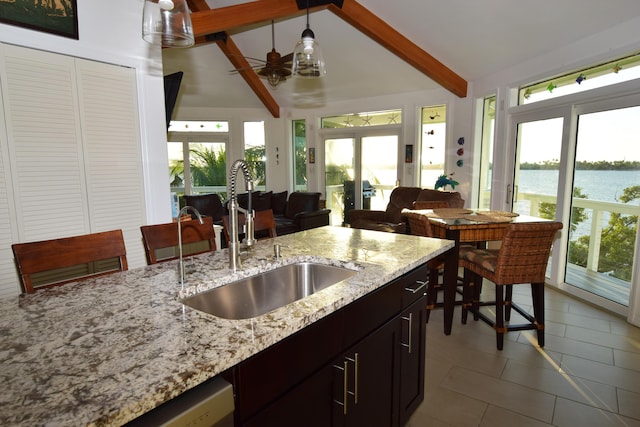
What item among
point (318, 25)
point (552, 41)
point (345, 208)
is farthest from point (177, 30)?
point (345, 208)

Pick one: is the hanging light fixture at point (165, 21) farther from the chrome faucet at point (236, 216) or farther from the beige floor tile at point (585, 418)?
the beige floor tile at point (585, 418)

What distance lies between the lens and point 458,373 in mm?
2398

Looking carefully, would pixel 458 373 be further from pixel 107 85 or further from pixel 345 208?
pixel 345 208

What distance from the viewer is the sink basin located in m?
1.42

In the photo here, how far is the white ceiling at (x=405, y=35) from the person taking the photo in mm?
3430

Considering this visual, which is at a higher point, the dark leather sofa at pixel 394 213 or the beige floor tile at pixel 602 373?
the dark leather sofa at pixel 394 213

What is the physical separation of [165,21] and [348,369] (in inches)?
63.2

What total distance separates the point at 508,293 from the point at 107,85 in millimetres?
3689

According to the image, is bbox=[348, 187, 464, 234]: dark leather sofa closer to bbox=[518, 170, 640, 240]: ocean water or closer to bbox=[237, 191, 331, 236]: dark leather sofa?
bbox=[237, 191, 331, 236]: dark leather sofa

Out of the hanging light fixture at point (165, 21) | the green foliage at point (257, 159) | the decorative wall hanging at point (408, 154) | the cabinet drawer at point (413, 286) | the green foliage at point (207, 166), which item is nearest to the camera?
the hanging light fixture at point (165, 21)

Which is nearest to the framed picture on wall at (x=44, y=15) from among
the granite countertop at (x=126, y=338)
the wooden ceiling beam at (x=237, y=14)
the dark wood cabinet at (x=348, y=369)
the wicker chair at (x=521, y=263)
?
the wooden ceiling beam at (x=237, y=14)

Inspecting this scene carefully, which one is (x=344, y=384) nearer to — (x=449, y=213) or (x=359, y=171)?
(x=449, y=213)

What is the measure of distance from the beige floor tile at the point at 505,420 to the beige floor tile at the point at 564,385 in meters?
0.34

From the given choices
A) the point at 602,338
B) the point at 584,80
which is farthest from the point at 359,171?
the point at 602,338
